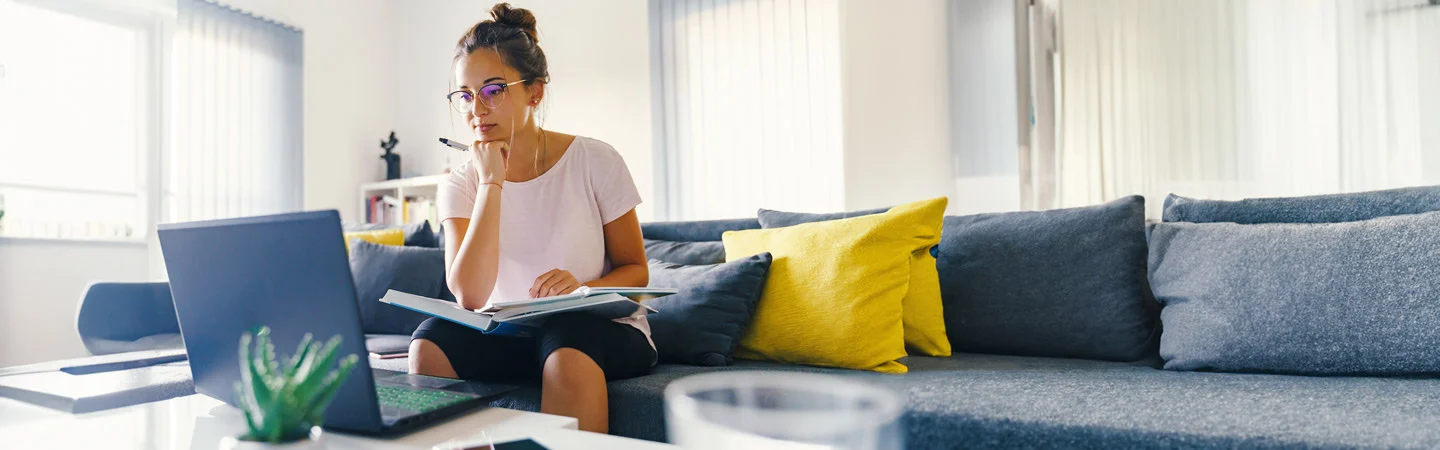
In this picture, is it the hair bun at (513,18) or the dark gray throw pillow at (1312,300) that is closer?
the dark gray throw pillow at (1312,300)

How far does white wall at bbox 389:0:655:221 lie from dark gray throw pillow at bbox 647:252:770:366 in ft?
7.16

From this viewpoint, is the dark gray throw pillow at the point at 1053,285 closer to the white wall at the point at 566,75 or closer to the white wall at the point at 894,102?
the white wall at the point at 894,102

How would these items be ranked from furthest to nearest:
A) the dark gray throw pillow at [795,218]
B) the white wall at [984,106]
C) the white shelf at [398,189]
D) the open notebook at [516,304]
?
the white shelf at [398,189] < the white wall at [984,106] < the dark gray throw pillow at [795,218] < the open notebook at [516,304]

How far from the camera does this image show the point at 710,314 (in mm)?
1592

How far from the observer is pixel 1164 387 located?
123 centimetres

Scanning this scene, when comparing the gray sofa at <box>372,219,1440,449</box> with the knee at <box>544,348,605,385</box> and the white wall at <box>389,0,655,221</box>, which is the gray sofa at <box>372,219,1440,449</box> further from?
the white wall at <box>389,0,655,221</box>

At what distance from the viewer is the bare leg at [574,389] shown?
1.08 meters

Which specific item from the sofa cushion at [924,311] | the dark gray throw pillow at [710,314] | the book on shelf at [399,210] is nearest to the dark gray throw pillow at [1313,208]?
the sofa cushion at [924,311]

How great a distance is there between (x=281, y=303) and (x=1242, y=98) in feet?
9.55

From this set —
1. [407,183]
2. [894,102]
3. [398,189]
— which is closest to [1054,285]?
[894,102]

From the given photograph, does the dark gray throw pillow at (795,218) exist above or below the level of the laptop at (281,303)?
above

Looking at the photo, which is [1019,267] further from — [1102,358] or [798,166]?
[798,166]

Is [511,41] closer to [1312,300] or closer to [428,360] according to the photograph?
[428,360]

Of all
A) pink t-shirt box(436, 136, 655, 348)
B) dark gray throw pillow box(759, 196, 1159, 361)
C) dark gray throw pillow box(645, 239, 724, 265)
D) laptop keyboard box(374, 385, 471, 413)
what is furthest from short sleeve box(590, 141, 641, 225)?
dark gray throw pillow box(759, 196, 1159, 361)
